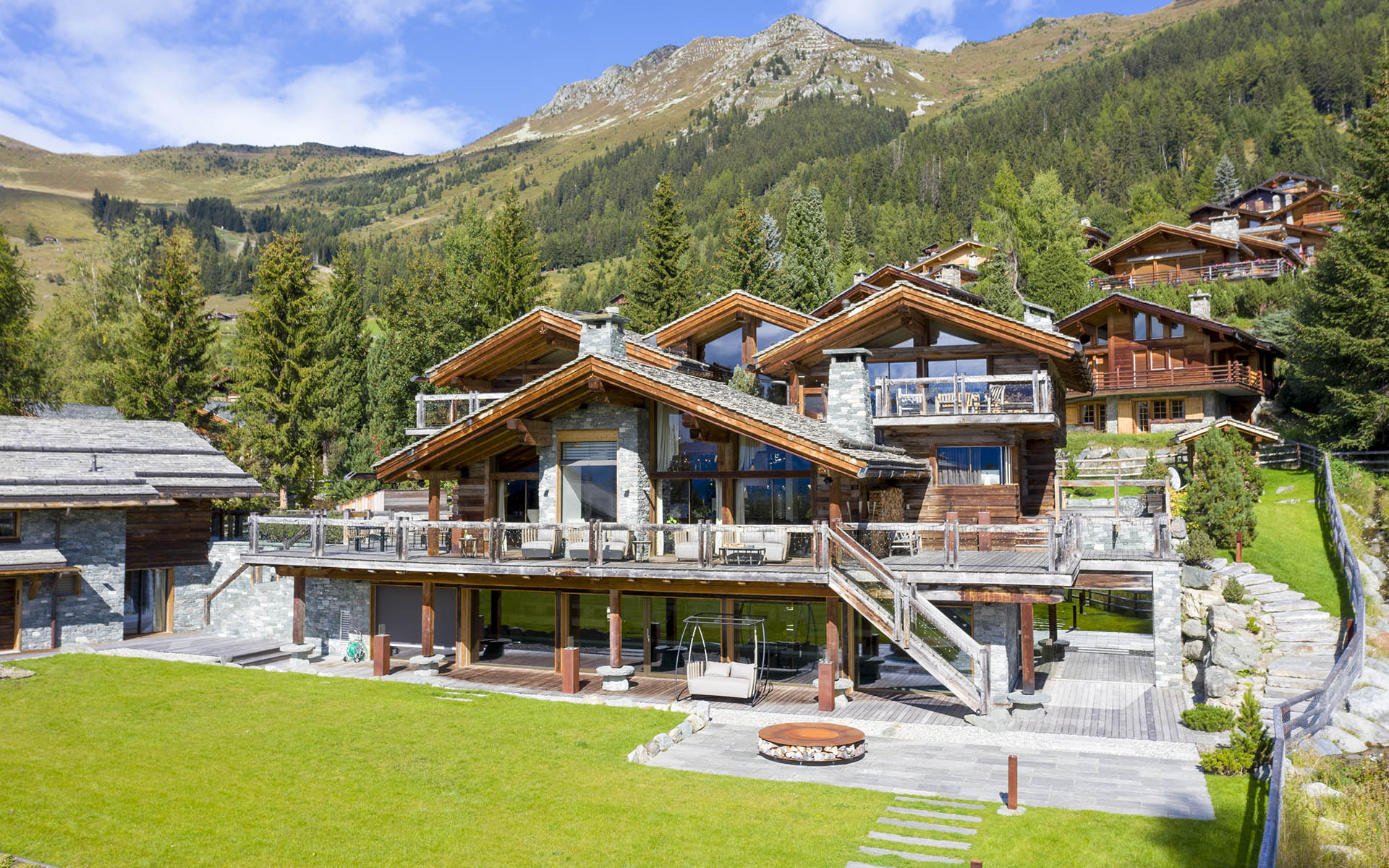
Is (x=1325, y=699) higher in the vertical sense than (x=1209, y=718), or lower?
higher

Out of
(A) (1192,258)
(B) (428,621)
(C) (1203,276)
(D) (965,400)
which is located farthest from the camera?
(A) (1192,258)

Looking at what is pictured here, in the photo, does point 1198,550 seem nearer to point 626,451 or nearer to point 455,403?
point 626,451

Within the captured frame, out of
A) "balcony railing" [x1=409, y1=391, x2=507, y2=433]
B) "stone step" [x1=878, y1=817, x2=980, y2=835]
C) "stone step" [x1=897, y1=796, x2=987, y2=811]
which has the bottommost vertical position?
"stone step" [x1=897, y1=796, x2=987, y2=811]

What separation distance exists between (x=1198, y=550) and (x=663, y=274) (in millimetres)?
32866

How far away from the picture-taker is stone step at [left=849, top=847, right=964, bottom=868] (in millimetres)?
10594

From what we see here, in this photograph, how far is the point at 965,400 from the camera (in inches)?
942

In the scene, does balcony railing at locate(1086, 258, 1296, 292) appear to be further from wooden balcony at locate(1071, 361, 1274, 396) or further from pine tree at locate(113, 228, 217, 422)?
pine tree at locate(113, 228, 217, 422)

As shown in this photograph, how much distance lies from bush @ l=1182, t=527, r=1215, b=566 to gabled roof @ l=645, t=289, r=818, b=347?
1236cm

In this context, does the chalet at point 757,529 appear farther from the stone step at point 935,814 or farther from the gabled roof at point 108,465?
the gabled roof at point 108,465

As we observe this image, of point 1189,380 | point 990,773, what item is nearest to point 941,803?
point 990,773

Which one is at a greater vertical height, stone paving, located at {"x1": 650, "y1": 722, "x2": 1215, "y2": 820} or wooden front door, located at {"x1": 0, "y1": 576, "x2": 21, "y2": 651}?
wooden front door, located at {"x1": 0, "y1": 576, "x2": 21, "y2": 651}

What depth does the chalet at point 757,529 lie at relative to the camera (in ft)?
59.9

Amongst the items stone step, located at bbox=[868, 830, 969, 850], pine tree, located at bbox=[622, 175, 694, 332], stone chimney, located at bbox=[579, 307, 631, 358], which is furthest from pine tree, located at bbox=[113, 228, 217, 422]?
stone step, located at bbox=[868, 830, 969, 850]

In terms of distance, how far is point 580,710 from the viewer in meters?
18.0
